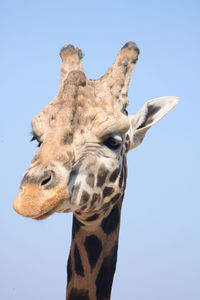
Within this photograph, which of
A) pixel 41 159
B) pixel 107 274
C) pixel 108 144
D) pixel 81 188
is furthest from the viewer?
pixel 107 274

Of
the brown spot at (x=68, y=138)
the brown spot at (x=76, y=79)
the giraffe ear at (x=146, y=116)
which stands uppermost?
the brown spot at (x=76, y=79)

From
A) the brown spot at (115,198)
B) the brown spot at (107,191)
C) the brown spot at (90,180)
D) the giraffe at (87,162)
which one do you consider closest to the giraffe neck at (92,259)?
the giraffe at (87,162)

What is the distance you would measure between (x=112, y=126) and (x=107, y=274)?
2.33 metres

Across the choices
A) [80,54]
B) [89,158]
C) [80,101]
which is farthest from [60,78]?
[89,158]

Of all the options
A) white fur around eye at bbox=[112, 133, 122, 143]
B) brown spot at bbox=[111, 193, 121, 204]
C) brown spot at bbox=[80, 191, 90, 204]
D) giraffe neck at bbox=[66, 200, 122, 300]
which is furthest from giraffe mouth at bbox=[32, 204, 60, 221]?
white fur around eye at bbox=[112, 133, 122, 143]

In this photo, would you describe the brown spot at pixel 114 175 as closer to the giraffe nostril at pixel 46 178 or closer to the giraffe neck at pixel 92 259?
the giraffe neck at pixel 92 259

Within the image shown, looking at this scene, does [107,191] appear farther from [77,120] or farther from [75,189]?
[77,120]

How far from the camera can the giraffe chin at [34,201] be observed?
583 cm

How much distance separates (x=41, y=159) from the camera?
6.20 metres

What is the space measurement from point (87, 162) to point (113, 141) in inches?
24.0

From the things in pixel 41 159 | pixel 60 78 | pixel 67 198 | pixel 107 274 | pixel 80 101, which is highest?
pixel 60 78

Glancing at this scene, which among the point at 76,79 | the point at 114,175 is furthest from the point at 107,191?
the point at 76,79

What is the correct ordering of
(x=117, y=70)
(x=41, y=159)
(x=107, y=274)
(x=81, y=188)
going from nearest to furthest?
(x=41, y=159) → (x=81, y=188) → (x=107, y=274) → (x=117, y=70)

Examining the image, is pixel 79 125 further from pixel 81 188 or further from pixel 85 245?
pixel 85 245
